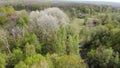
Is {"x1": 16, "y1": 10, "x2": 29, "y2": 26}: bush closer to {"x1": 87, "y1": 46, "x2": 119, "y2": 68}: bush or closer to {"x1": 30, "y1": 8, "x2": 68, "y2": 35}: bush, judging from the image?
{"x1": 30, "y1": 8, "x2": 68, "y2": 35}: bush

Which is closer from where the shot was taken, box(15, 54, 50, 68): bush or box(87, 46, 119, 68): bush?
box(15, 54, 50, 68): bush

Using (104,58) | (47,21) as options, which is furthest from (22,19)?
(104,58)

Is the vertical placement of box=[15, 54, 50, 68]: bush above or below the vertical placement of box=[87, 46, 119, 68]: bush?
above

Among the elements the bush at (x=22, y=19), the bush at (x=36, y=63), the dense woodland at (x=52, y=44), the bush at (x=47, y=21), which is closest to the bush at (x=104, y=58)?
the dense woodland at (x=52, y=44)

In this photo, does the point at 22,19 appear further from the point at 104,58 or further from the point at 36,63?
the point at 36,63

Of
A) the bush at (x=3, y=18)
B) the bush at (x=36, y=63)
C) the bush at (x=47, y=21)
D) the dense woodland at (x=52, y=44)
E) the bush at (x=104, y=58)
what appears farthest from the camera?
the bush at (x=3, y=18)

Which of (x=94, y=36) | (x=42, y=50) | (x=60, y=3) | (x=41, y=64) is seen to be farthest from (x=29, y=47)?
(x=60, y=3)

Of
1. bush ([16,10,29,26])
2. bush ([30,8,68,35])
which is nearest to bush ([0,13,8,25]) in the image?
bush ([16,10,29,26])

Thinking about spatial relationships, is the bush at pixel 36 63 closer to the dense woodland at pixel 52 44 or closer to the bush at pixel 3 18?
the dense woodland at pixel 52 44

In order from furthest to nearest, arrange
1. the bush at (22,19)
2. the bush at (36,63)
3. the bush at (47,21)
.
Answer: the bush at (22,19)
the bush at (47,21)
the bush at (36,63)
